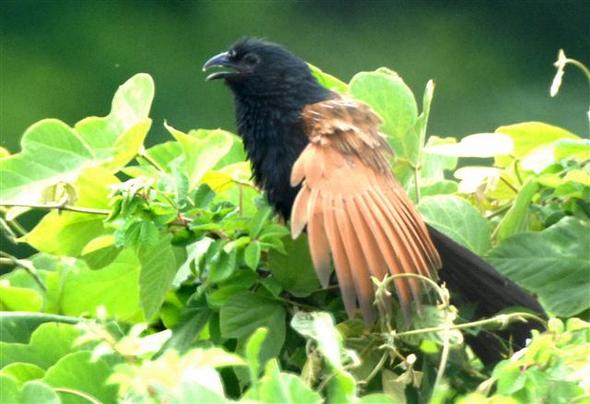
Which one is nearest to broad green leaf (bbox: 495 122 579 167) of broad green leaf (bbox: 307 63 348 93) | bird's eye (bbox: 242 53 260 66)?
broad green leaf (bbox: 307 63 348 93)

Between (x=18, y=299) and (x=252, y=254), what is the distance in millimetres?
234

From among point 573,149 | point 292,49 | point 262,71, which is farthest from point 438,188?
point 292,49

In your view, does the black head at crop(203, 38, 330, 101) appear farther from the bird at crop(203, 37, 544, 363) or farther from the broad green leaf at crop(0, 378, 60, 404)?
the broad green leaf at crop(0, 378, 60, 404)

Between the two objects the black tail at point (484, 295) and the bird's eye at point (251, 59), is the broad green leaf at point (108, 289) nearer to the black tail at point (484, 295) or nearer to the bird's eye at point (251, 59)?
the black tail at point (484, 295)

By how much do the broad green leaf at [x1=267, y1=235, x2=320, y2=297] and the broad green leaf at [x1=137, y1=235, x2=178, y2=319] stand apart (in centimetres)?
11

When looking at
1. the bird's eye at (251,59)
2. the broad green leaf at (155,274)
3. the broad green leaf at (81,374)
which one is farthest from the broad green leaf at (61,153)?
the bird's eye at (251,59)

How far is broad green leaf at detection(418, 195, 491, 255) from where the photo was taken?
135cm

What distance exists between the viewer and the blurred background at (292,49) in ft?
18.0

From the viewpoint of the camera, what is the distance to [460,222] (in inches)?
53.1

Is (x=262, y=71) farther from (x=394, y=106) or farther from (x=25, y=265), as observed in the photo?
(x=25, y=265)

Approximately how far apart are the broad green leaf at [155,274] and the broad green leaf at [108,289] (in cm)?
7

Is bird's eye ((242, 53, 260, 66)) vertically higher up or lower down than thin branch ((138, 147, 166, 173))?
lower down

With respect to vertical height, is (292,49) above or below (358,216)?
below

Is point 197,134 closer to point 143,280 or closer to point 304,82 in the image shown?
point 143,280
